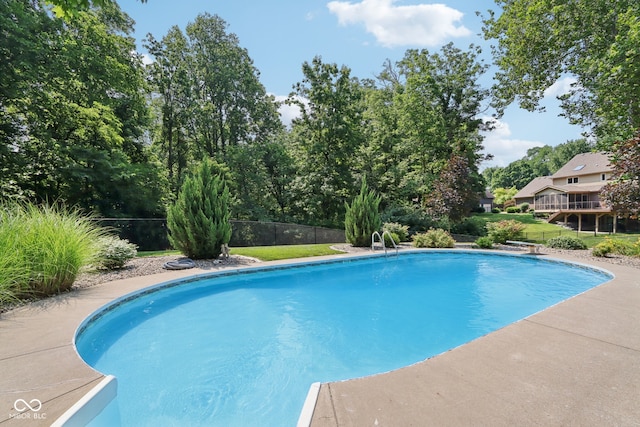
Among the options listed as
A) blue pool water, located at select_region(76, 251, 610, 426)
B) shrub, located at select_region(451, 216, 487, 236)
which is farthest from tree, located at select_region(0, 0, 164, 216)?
shrub, located at select_region(451, 216, 487, 236)

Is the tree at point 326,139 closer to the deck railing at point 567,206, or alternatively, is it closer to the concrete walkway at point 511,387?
the concrete walkway at point 511,387

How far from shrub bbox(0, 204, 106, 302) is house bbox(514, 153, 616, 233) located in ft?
113

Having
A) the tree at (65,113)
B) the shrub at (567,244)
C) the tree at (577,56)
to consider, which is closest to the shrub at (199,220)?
the tree at (65,113)

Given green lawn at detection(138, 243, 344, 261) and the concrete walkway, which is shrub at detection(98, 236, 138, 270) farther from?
the concrete walkway

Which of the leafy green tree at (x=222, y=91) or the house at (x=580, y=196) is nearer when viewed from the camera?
the leafy green tree at (x=222, y=91)

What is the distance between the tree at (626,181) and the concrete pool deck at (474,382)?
26.4 ft

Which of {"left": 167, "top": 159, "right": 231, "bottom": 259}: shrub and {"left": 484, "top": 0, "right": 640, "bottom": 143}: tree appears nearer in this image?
{"left": 167, "top": 159, "right": 231, "bottom": 259}: shrub

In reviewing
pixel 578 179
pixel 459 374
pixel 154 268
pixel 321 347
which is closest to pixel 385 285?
pixel 321 347

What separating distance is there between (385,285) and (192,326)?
201 inches

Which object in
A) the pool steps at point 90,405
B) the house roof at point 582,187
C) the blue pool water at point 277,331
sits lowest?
the blue pool water at point 277,331

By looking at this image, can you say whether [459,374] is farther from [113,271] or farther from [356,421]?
[113,271]

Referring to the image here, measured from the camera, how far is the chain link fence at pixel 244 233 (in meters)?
11.0

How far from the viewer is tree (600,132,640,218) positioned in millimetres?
9242

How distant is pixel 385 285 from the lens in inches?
323
